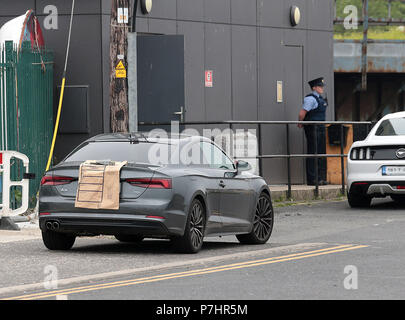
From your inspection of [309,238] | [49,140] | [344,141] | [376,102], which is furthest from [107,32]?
[376,102]

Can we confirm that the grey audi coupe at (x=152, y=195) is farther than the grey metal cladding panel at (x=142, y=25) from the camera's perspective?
No

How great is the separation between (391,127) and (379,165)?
1142 mm

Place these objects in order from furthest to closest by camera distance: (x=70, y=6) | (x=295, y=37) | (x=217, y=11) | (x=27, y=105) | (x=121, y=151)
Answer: (x=295, y=37), (x=217, y=11), (x=70, y=6), (x=27, y=105), (x=121, y=151)

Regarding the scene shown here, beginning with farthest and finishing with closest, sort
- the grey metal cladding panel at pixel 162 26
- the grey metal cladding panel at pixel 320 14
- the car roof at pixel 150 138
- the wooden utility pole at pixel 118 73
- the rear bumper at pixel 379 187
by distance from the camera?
the grey metal cladding panel at pixel 320 14 < the grey metal cladding panel at pixel 162 26 < the rear bumper at pixel 379 187 < the wooden utility pole at pixel 118 73 < the car roof at pixel 150 138

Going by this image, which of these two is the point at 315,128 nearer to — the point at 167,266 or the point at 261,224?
the point at 261,224

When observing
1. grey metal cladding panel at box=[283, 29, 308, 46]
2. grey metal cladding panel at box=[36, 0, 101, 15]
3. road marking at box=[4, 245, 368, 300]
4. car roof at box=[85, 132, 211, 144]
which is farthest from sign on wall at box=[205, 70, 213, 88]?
road marking at box=[4, 245, 368, 300]

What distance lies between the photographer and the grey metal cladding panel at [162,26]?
21.5 m

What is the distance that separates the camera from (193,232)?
1234 centimetres

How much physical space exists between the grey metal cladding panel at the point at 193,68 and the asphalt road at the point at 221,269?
6840mm

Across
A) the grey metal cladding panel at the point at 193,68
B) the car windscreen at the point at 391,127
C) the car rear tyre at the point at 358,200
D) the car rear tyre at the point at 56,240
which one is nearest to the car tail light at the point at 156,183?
the car rear tyre at the point at 56,240

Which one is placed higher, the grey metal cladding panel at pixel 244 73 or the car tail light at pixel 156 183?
the grey metal cladding panel at pixel 244 73

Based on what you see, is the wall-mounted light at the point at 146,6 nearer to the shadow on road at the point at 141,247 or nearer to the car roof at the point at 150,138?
the shadow on road at the point at 141,247

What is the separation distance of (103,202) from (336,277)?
9.72ft

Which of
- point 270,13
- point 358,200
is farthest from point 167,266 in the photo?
point 270,13
